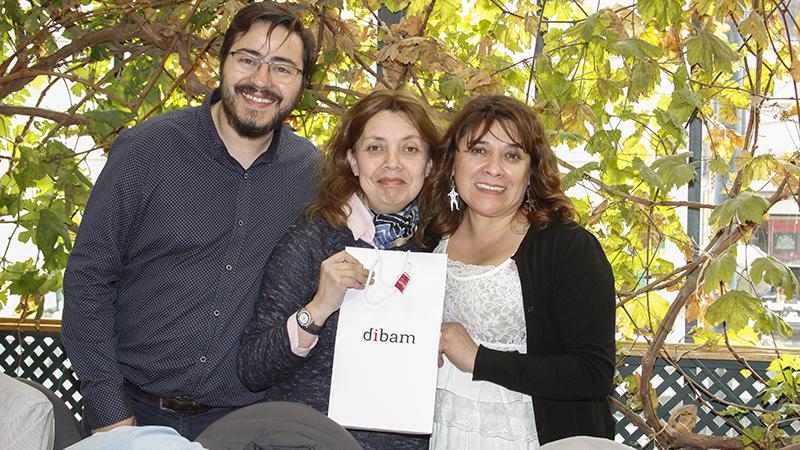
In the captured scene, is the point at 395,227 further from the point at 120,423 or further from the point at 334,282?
the point at 120,423

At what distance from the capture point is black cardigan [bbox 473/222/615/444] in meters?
1.99

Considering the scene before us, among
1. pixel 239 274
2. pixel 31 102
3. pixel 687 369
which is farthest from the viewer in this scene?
pixel 31 102

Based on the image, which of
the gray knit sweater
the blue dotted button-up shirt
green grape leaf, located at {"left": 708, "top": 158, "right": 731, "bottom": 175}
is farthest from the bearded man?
green grape leaf, located at {"left": 708, "top": 158, "right": 731, "bottom": 175}

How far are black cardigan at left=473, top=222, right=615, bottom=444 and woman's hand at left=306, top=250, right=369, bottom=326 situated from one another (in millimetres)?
321

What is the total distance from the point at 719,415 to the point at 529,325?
1.93 meters

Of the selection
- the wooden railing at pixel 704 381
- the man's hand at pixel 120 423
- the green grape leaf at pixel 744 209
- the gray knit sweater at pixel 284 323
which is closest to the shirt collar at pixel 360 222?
the gray knit sweater at pixel 284 323

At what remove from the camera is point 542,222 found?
2.11m

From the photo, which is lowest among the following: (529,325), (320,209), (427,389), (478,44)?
(427,389)

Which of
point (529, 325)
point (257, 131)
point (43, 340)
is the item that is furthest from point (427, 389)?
point (43, 340)

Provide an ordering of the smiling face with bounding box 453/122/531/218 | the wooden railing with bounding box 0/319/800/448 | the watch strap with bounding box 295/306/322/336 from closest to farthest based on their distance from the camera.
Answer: the watch strap with bounding box 295/306/322/336
the smiling face with bounding box 453/122/531/218
the wooden railing with bounding box 0/319/800/448

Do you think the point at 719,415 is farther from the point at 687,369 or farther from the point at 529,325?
the point at 529,325

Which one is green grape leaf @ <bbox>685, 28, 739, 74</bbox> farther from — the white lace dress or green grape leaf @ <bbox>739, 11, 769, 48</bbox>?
the white lace dress

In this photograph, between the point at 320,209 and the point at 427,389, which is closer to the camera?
the point at 427,389

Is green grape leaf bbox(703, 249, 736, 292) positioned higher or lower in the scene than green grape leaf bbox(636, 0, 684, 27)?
lower
